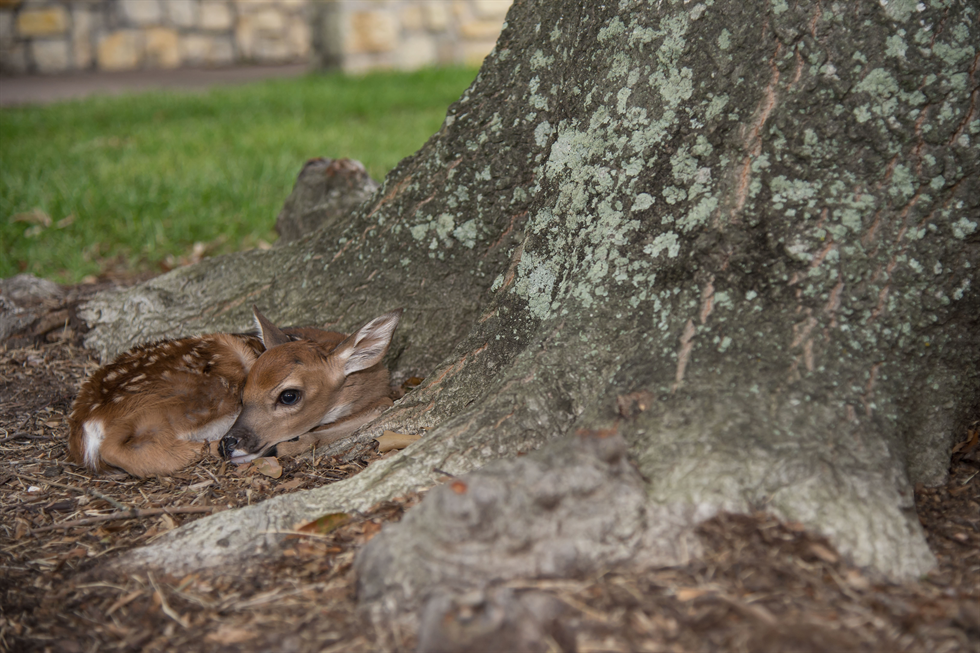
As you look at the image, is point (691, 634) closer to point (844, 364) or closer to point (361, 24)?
point (844, 364)

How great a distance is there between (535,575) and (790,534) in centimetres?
65

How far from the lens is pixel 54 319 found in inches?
176

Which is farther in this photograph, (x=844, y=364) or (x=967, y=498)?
(x=967, y=498)

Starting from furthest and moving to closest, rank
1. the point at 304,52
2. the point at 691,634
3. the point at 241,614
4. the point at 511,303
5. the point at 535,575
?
the point at 304,52
the point at 511,303
the point at 241,614
the point at 535,575
the point at 691,634

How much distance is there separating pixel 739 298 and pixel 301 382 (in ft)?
6.78

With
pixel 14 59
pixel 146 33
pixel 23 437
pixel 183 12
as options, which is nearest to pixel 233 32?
pixel 183 12

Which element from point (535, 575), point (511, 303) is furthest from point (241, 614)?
point (511, 303)

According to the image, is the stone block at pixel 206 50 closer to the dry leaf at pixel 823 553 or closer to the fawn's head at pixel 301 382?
the fawn's head at pixel 301 382

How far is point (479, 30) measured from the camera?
14680mm

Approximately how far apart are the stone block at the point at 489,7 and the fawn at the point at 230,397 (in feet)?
39.0

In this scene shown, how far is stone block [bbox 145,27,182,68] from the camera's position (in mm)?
15352

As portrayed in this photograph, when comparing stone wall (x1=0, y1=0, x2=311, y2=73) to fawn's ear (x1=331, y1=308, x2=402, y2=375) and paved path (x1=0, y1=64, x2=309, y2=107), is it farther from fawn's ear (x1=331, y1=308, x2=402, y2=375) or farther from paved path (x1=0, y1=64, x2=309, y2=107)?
fawn's ear (x1=331, y1=308, x2=402, y2=375)

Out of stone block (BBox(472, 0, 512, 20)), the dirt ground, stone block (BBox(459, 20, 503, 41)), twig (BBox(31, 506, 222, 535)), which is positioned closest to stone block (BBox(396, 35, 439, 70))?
stone block (BBox(459, 20, 503, 41))

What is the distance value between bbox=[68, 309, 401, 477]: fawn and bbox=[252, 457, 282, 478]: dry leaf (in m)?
0.12
